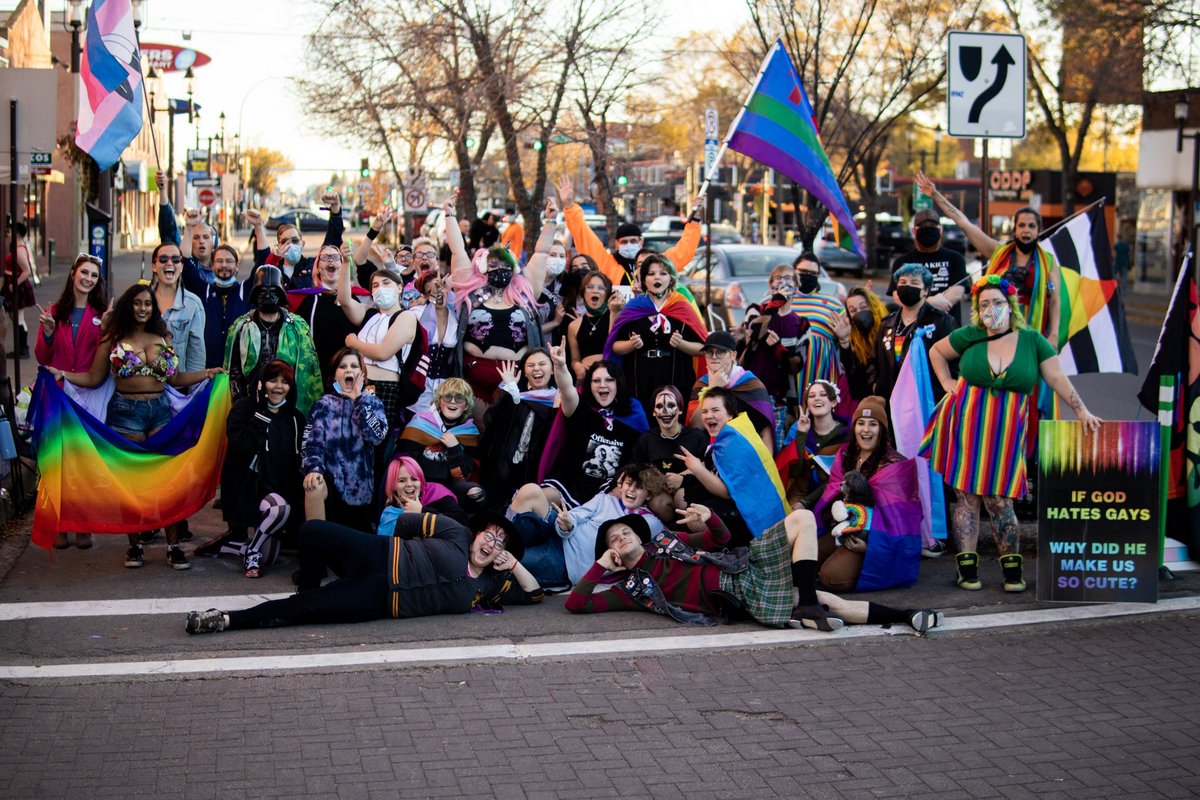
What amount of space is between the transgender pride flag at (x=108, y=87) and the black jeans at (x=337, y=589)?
206 inches

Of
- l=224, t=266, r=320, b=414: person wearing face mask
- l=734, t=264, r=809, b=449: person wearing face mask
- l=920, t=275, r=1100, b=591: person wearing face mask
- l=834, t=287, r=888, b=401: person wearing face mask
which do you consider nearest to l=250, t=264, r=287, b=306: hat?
l=224, t=266, r=320, b=414: person wearing face mask

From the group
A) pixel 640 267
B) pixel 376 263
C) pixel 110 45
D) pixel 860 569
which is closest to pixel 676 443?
pixel 860 569

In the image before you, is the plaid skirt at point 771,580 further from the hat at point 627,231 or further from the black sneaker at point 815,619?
the hat at point 627,231

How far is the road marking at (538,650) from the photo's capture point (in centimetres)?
684

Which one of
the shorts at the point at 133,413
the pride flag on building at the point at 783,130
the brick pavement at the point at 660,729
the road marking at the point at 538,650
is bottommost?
the brick pavement at the point at 660,729

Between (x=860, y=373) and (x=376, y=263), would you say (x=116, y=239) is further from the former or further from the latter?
(x=860, y=373)

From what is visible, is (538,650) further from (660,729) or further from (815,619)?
(815,619)

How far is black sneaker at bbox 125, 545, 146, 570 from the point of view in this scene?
8.92 m

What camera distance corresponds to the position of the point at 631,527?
7910mm

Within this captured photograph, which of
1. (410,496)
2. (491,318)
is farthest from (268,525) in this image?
(491,318)

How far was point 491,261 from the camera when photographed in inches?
396

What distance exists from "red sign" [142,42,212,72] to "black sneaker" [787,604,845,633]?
45.1 meters

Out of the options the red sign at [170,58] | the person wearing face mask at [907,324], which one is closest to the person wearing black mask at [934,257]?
the person wearing face mask at [907,324]

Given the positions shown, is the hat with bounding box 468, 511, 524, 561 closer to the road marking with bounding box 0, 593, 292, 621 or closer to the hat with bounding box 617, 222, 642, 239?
the road marking with bounding box 0, 593, 292, 621
